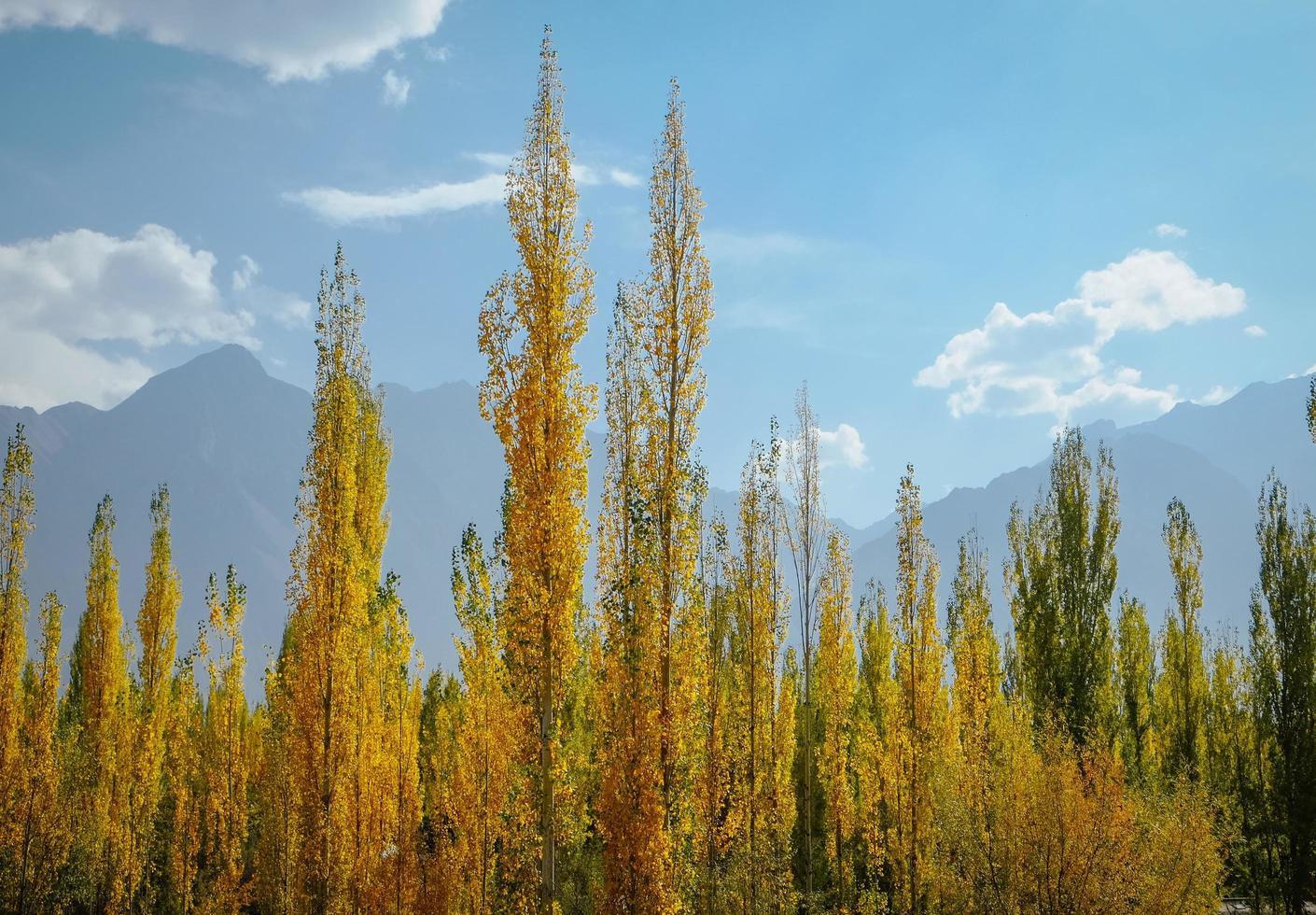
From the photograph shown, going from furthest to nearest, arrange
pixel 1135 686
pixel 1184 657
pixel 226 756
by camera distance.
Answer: pixel 1135 686
pixel 1184 657
pixel 226 756

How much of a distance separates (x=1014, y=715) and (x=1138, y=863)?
9724mm

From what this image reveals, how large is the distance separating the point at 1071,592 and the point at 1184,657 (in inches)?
274

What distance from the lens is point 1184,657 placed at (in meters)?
31.2

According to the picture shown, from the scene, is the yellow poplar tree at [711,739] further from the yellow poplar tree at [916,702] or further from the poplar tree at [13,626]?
the poplar tree at [13,626]

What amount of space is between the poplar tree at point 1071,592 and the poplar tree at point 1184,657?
367 cm

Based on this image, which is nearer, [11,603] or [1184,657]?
[11,603]

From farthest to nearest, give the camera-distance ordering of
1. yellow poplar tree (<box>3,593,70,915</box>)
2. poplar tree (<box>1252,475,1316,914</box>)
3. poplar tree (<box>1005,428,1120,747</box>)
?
poplar tree (<box>1005,428,1120,747</box>) → poplar tree (<box>1252,475,1316,914</box>) → yellow poplar tree (<box>3,593,70,915</box>)

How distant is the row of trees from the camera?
1274cm

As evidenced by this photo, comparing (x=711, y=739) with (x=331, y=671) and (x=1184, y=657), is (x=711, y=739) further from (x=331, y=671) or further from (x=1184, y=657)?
(x=1184, y=657)

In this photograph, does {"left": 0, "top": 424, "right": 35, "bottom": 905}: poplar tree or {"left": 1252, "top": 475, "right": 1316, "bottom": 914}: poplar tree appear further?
{"left": 1252, "top": 475, "right": 1316, "bottom": 914}: poplar tree

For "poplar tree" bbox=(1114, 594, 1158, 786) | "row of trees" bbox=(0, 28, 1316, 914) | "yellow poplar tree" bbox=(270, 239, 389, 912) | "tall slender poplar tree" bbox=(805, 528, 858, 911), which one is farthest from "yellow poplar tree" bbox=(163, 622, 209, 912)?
"poplar tree" bbox=(1114, 594, 1158, 786)

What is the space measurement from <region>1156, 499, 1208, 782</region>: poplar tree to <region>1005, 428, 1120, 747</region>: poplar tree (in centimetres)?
367

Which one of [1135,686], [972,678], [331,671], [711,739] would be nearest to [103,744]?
[331,671]

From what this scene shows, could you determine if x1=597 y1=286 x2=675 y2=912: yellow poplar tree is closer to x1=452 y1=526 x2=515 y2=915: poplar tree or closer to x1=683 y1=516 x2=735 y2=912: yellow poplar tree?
x1=683 y1=516 x2=735 y2=912: yellow poplar tree
